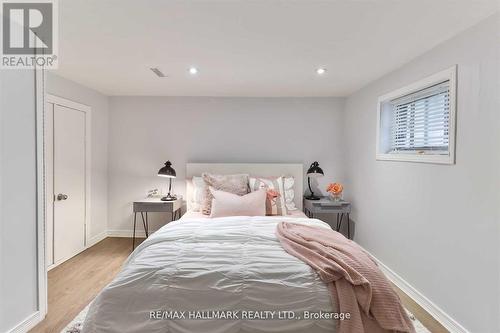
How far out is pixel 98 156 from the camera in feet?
14.2

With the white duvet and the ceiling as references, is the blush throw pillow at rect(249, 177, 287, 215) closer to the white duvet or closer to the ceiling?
the ceiling

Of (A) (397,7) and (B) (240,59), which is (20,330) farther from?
(A) (397,7)

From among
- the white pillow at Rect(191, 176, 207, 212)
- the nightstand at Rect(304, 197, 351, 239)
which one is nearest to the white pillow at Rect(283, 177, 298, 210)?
the nightstand at Rect(304, 197, 351, 239)

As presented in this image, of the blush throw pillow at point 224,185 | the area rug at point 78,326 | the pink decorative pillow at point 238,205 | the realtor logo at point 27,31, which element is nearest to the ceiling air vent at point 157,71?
the realtor logo at point 27,31

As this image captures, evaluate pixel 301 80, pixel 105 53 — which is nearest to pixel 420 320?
pixel 301 80

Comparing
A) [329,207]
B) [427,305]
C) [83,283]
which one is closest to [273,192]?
[329,207]

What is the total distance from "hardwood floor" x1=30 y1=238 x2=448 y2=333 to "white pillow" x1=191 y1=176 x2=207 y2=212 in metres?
1.13

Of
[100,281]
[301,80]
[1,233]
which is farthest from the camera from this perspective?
[301,80]

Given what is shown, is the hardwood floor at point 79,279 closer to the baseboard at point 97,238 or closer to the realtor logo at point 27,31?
the baseboard at point 97,238

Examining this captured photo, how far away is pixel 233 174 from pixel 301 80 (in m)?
1.66

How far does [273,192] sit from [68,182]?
2627 millimetres

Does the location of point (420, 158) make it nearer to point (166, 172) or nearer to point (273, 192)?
point (273, 192)

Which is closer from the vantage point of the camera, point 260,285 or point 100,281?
point 260,285

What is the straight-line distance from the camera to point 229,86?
3.84m
